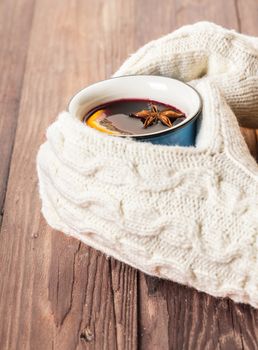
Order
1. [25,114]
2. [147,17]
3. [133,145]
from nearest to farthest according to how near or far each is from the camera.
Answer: [133,145] < [25,114] < [147,17]

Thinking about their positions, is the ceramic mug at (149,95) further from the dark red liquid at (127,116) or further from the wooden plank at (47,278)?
the wooden plank at (47,278)

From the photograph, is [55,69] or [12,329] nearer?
[12,329]

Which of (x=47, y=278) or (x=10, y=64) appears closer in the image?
(x=47, y=278)

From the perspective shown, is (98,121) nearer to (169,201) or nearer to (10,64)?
(169,201)

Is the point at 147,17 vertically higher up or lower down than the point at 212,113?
lower down

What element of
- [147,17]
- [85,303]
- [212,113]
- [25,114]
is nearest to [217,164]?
[212,113]

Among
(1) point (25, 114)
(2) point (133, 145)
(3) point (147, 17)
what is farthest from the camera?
(3) point (147, 17)

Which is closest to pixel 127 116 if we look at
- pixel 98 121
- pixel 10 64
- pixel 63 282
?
pixel 98 121

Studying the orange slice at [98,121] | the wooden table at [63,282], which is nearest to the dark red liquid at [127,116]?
the orange slice at [98,121]

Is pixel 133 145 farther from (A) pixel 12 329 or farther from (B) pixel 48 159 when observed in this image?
(A) pixel 12 329
